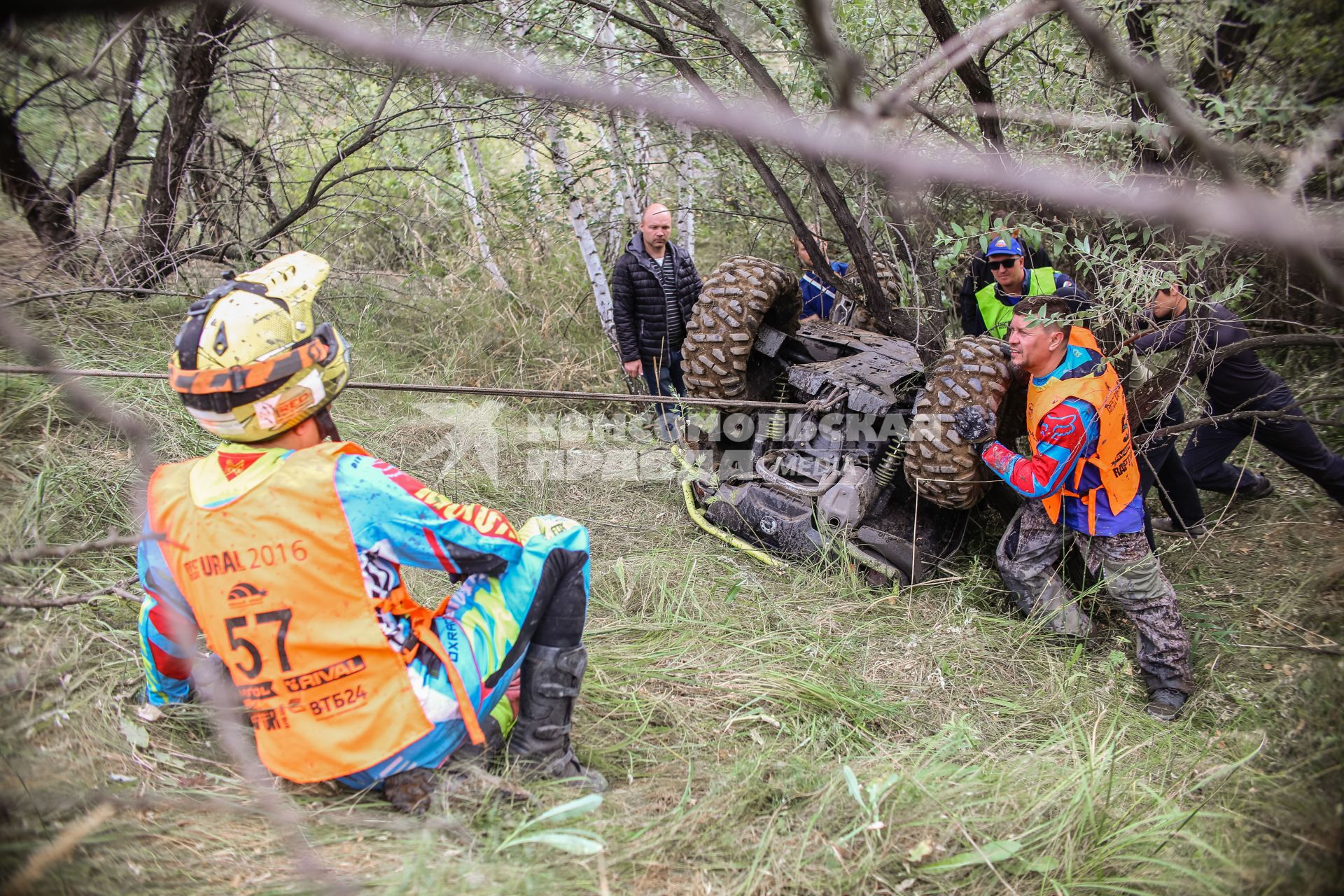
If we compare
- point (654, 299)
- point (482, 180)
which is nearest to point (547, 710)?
point (654, 299)

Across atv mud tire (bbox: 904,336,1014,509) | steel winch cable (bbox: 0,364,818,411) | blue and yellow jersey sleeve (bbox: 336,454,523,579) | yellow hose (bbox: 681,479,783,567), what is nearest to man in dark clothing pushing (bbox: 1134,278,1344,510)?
atv mud tire (bbox: 904,336,1014,509)

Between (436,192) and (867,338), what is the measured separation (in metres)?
4.94

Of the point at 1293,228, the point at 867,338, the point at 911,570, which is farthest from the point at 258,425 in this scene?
the point at 867,338

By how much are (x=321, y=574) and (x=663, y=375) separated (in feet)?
13.6

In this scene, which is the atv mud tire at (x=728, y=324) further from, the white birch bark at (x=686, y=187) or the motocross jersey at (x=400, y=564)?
the motocross jersey at (x=400, y=564)

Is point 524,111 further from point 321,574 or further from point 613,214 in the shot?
point 321,574

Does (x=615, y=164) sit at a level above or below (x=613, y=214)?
above

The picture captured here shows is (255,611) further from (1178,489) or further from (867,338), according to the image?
(1178,489)

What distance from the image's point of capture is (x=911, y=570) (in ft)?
13.6

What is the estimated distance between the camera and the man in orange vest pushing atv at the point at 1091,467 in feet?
11.6

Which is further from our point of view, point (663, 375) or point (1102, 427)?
point (663, 375)

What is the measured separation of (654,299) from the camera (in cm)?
591

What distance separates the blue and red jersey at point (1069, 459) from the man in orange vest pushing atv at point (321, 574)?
210cm

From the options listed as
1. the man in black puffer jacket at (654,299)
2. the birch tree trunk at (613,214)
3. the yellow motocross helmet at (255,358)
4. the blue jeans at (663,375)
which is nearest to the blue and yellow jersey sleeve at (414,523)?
the yellow motocross helmet at (255,358)
